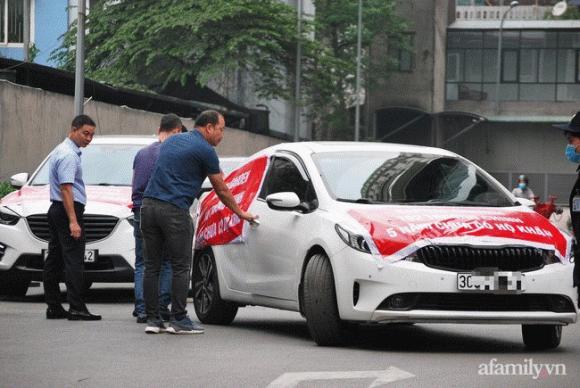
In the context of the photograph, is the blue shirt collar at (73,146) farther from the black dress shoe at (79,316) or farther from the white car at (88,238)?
the white car at (88,238)

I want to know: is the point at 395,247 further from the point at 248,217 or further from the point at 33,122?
the point at 33,122

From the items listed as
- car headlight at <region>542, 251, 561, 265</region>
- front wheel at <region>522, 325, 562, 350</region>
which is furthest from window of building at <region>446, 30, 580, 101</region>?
car headlight at <region>542, 251, 561, 265</region>

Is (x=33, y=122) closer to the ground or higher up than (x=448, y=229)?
higher up

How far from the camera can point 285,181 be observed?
12.9 meters

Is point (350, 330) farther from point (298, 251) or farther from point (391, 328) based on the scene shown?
point (391, 328)

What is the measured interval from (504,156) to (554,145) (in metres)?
2.59

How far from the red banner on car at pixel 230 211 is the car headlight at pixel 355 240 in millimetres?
1986

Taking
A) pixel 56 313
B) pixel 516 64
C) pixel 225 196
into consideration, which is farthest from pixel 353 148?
pixel 516 64

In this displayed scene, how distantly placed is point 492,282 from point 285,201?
183cm

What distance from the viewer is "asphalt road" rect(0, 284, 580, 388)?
9.20 meters

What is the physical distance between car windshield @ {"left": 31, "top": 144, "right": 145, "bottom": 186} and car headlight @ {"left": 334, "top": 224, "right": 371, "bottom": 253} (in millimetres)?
6695

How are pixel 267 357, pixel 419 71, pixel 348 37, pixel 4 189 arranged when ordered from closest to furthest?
pixel 267 357 → pixel 4 189 → pixel 348 37 → pixel 419 71

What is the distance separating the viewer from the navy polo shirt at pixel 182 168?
12312mm

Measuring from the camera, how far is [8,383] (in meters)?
8.98
